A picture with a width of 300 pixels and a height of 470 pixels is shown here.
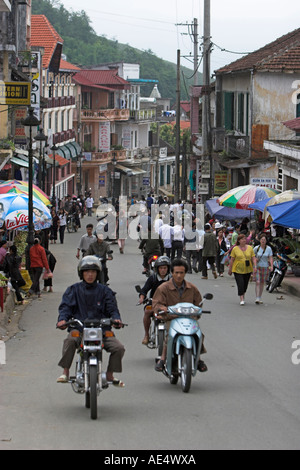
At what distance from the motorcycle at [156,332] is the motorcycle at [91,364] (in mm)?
2765

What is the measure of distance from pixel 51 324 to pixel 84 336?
7.93m

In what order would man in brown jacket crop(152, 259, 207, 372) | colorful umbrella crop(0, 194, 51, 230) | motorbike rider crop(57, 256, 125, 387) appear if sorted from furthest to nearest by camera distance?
colorful umbrella crop(0, 194, 51, 230)
man in brown jacket crop(152, 259, 207, 372)
motorbike rider crop(57, 256, 125, 387)

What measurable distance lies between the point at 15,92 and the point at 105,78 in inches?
2165

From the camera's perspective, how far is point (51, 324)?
1716 cm

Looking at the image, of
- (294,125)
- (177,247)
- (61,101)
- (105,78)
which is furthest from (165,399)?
(105,78)

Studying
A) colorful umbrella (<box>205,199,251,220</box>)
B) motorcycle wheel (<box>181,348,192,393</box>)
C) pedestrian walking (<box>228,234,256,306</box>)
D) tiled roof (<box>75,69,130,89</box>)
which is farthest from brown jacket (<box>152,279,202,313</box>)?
tiled roof (<box>75,69,130,89</box>)

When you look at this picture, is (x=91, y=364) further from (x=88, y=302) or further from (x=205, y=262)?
(x=205, y=262)

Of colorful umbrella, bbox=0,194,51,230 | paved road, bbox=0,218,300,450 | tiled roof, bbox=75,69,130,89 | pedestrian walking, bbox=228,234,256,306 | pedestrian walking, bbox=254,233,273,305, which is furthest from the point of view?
tiled roof, bbox=75,69,130,89

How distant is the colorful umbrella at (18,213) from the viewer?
2244 cm

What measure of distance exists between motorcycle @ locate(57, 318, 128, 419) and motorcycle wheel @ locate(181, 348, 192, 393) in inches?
48.8

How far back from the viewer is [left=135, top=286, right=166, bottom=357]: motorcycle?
12.3 metres

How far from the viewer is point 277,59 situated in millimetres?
39500

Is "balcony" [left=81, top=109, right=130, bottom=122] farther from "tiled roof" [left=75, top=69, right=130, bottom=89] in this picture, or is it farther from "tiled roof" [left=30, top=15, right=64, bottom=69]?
"tiled roof" [left=30, top=15, right=64, bottom=69]

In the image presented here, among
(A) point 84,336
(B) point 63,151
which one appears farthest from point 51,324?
(B) point 63,151
